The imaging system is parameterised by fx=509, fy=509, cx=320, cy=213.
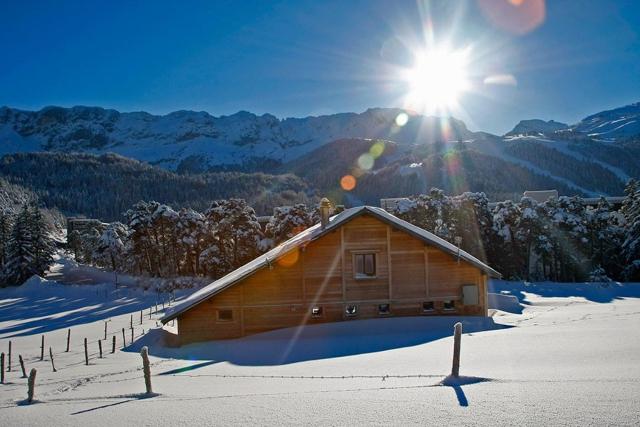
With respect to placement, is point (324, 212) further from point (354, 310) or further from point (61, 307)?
point (61, 307)

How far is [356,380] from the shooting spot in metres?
11.6

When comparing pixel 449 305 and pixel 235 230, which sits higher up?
pixel 235 230

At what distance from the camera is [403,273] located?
27609mm

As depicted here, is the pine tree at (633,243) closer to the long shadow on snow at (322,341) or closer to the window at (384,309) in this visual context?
the long shadow on snow at (322,341)

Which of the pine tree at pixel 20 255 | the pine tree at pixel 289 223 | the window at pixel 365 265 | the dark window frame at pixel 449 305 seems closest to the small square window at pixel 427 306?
the dark window frame at pixel 449 305

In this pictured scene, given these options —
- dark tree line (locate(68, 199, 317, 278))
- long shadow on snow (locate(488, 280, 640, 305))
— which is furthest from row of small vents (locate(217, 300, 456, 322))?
dark tree line (locate(68, 199, 317, 278))

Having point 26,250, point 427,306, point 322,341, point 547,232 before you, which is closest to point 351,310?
point 427,306

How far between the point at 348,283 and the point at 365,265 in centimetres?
148

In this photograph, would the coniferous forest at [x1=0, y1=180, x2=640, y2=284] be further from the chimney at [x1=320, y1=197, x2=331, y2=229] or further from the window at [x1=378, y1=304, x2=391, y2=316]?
the chimney at [x1=320, y1=197, x2=331, y2=229]

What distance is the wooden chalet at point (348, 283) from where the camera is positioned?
2655 cm

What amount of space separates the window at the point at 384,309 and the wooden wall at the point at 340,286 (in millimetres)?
171

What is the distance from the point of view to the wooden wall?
26.6 m

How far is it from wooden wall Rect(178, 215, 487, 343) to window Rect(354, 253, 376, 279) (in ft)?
0.84

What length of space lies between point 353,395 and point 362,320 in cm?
1688
